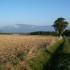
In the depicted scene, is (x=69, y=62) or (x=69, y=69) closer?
(x=69, y=69)

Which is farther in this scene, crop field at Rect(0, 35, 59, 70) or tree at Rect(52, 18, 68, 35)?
tree at Rect(52, 18, 68, 35)

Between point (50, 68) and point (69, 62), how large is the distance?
2268mm

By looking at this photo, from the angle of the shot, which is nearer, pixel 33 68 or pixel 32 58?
pixel 33 68

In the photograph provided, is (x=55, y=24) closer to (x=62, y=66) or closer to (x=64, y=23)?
(x=64, y=23)

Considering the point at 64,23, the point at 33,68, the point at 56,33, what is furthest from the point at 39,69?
the point at 64,23

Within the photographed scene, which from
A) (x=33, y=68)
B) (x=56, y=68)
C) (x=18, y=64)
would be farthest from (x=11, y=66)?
(x=56, y=68)

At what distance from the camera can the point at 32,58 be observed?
20000mm

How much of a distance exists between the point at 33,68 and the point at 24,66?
5.32 feet

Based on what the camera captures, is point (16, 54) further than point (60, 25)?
No

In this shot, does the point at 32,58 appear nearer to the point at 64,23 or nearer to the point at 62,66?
the point at 62,66

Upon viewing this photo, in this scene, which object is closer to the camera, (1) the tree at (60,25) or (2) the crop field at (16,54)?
(2) the crop field at (16,54)


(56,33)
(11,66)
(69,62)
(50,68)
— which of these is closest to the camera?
(11,66)

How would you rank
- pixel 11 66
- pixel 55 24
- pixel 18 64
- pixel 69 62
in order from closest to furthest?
1. pixel 11 66
2. pixel 18 64
3. pixel 69 62
4. pixel 55 24

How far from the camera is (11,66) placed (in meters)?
14.2
